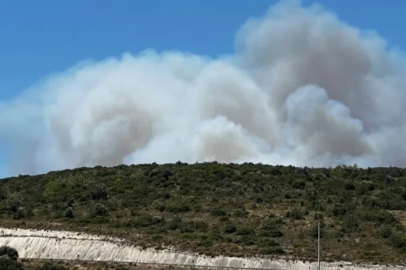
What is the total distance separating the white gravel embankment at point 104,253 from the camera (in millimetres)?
71750

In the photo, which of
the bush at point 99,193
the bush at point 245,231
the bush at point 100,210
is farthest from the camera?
the bush at point 99,193

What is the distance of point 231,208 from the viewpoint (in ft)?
311

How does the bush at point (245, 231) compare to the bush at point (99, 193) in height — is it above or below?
below

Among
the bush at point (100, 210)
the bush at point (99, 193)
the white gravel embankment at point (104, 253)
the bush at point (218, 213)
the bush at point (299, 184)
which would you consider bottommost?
the white gravel embankment at point (104, 253)

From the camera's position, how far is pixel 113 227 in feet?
292

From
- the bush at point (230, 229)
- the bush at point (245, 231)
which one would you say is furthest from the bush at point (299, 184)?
the bush at point (230, 229)

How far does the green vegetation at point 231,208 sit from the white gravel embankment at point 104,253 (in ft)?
6.51

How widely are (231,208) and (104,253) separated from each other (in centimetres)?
2139

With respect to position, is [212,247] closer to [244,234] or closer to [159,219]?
[244,234]

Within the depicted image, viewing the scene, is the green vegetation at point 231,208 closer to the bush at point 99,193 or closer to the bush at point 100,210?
the bush at point 99,193

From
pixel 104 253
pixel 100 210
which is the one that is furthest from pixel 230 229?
pixel 100 210

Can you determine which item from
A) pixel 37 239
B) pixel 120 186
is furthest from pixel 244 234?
pixel 120 186

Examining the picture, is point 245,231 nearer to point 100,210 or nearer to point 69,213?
point 100,210

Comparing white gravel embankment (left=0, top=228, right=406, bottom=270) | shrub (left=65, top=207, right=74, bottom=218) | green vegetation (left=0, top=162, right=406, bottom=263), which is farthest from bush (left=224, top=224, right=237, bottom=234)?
shrub (left=65, top=207, right=74, bottom=218)
